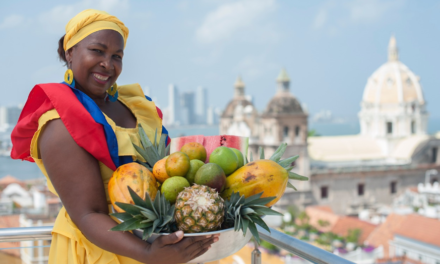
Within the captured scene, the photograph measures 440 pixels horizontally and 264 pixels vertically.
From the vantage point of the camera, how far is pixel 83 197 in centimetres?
117

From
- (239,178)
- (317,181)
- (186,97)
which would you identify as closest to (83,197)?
(239,178)

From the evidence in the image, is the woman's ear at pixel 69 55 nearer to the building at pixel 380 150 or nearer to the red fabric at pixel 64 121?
the red fabric at pixel 64 121

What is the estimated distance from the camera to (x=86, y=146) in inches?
46.6

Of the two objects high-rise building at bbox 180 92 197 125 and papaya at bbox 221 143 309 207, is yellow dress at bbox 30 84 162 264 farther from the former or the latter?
high-rise building at bbox 180 92 197 125

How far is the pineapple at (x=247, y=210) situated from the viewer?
1.08 m

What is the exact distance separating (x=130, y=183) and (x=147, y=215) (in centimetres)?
12

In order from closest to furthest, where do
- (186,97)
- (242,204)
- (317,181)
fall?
(242,204) < (317,181) < (186,97)

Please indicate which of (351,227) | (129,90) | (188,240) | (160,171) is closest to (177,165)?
(160,171)

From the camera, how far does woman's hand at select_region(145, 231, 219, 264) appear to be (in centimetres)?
107

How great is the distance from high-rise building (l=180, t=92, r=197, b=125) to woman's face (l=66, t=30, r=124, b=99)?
77.9 metres

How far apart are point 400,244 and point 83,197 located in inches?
588

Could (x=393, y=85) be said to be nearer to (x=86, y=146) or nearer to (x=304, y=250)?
(x=304, y=250)

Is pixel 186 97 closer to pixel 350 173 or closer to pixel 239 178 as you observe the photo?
pixel 350 173

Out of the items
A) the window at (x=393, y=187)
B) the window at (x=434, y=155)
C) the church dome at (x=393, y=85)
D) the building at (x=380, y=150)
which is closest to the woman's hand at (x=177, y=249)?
the building at (x=380, y=150)
